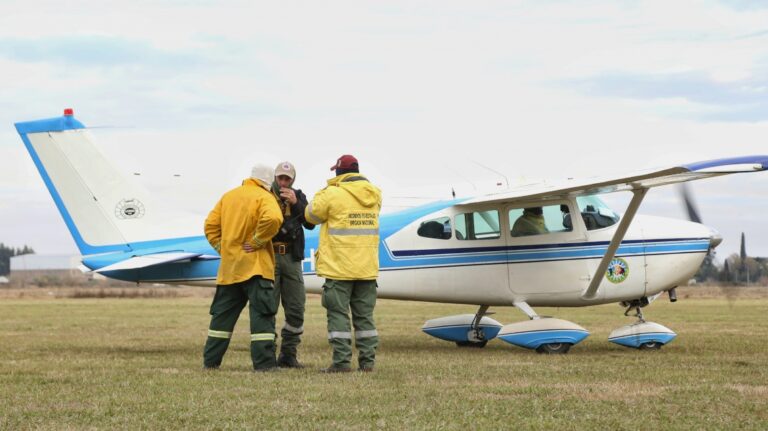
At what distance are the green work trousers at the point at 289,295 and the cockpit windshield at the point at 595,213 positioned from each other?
4.85 m

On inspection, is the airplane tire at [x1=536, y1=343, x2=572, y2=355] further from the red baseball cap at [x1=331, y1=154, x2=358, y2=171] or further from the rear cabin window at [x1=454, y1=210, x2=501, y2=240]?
the red baseball cap at [x1=331, y1=154, x2=358, y2=171]

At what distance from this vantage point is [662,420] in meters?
7.00

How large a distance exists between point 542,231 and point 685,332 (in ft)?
18.6

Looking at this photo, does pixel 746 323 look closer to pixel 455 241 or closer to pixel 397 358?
pixel 455 241

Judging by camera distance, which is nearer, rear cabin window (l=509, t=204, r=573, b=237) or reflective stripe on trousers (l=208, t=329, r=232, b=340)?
reflective stripe on trousers (l=208, t=329, r=232, b=340)

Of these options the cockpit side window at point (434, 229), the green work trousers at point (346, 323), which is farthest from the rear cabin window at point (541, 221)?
the green work trousers at point (346, 323)

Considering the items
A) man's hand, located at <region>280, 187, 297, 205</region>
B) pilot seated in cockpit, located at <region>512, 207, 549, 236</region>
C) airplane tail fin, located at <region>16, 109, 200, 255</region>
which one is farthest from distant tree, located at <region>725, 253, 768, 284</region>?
airplane tail fin, located at <region>16, 109, 200, 255</region>

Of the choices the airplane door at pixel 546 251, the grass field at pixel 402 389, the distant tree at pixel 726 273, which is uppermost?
the airplane door at pixel 546 251

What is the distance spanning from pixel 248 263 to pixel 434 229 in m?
4.36

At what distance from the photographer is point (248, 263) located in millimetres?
10312

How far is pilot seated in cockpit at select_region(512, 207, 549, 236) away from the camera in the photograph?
14188 mm

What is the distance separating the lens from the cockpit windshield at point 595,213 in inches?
564

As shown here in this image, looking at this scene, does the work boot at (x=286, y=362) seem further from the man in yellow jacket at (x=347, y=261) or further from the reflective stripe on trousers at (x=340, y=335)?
the reflective stripe on trousers at (x=340, y=335)

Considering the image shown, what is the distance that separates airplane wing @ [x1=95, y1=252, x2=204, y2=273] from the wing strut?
530cm
